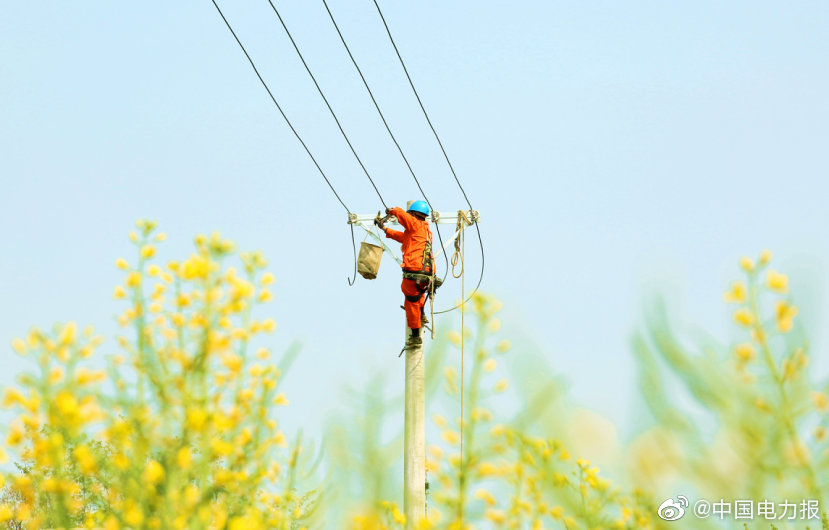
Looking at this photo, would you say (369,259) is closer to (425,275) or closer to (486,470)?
(425,275)

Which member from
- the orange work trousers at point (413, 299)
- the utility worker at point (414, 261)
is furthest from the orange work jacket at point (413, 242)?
the orange work trousers at point (413, 299)

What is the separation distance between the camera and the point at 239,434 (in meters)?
3.35

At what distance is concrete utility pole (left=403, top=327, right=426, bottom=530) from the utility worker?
Answer: 206 millimetres

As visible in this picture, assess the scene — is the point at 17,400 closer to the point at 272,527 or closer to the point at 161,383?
the point at 161,383

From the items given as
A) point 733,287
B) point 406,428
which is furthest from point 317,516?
point 406,428

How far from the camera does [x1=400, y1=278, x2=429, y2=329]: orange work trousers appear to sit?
363 inches

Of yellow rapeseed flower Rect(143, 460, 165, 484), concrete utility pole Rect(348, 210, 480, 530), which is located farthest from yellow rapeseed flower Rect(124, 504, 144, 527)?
concrete utility pole Rect(348, 210, 480, 530)

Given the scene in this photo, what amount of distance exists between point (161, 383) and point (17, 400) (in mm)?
460

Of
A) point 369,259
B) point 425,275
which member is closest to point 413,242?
point 425,275

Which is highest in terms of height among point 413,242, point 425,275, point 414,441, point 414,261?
point 413,242

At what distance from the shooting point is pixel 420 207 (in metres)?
9.59

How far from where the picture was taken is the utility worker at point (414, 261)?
9.30 meters

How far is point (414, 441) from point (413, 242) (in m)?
1.88

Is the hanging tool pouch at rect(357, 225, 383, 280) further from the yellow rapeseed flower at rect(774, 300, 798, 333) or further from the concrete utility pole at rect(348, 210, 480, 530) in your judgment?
the yellow rapeseed flower at rect(774, 300, 798, 333)
